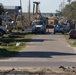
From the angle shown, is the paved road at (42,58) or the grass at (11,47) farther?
the grass at (11,47)

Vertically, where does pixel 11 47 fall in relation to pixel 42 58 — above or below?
below

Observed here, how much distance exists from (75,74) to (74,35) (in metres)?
38.0

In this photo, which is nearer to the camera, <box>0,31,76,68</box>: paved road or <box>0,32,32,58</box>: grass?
<box>0,31,76,68</box>: paved road

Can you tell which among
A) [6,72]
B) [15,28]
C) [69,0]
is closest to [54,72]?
[6,72]

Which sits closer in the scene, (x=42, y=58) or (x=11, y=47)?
(x=42, y=58)

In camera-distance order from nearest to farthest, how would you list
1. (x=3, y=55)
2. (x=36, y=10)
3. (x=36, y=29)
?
(x=3, y=55) → (x=36, y=29) → (x=36, y=10)

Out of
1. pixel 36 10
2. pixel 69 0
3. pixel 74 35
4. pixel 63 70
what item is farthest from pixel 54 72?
pixel 69 0

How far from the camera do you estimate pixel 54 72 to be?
15219 mm

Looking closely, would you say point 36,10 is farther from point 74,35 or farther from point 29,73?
point 29,73

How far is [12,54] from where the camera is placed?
1098 inches

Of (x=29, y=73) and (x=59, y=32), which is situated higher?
(x=29, y=73)

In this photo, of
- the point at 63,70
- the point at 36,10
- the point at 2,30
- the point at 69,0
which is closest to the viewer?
the point at 63,70

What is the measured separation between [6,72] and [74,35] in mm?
37765

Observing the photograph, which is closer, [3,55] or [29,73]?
[29,73]
